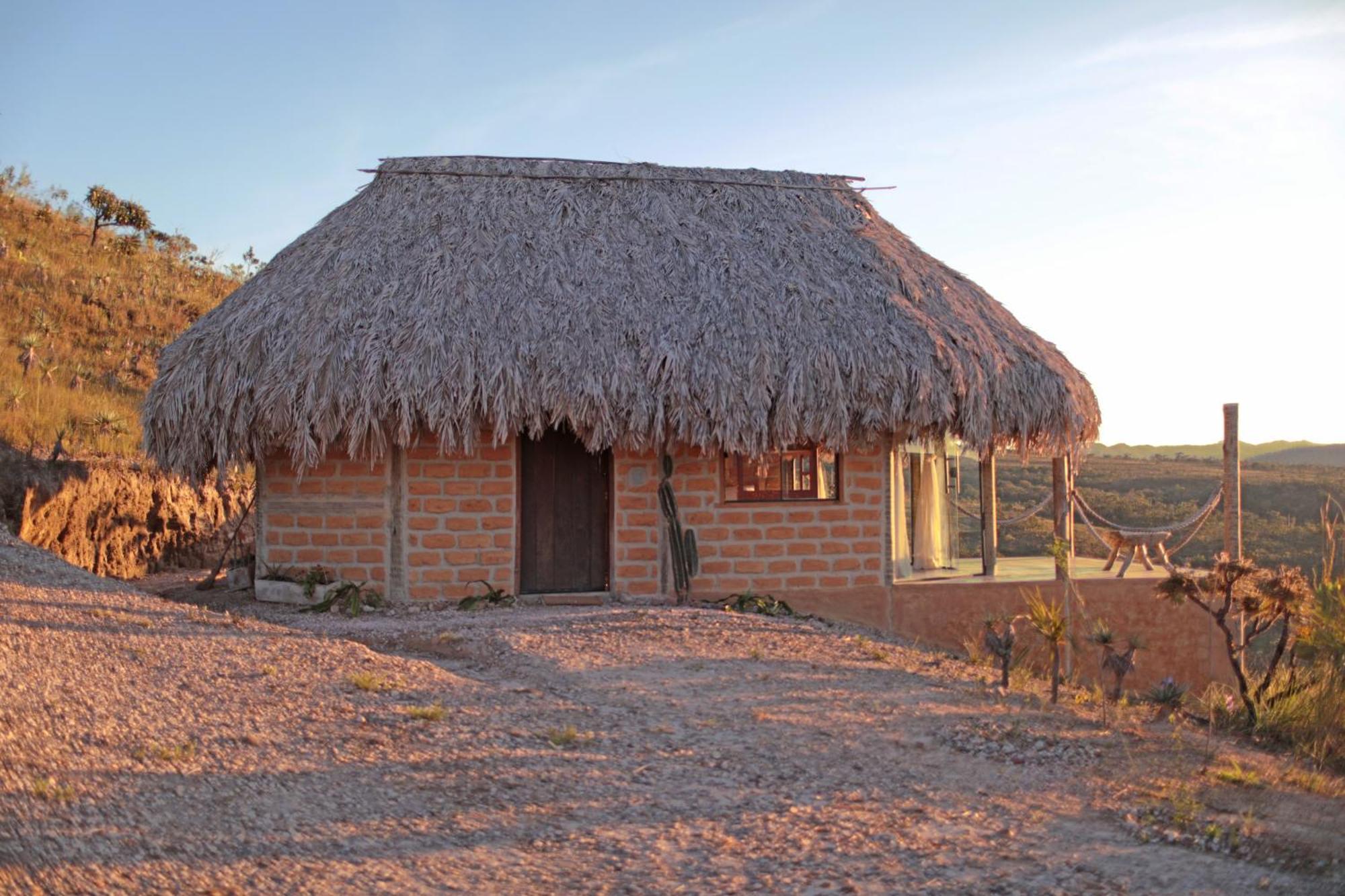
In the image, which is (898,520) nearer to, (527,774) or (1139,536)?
(1139,536)

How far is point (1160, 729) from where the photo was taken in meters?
6.18

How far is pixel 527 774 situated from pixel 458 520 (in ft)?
16.8

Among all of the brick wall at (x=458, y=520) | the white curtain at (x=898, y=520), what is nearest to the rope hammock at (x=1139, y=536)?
the white curtain at (x=898, y=520)

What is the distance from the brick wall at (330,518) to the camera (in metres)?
9.47

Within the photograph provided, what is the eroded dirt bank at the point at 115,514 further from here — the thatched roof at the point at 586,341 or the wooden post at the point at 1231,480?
the wooden post at the point at 1231,480

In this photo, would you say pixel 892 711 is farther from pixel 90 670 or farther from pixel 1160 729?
pixel 90 670

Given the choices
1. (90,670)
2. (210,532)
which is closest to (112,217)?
(210,532)

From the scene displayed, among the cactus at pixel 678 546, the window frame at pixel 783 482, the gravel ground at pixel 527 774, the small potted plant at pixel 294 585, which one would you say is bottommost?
the gravel ground at pixel 527 774

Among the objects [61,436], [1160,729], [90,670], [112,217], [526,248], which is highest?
[112,217]

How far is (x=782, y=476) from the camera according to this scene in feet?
33.5

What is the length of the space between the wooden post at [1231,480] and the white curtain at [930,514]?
2.57m

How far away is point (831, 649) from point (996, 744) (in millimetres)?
2397

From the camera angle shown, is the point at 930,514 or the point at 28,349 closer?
the point at 930,514

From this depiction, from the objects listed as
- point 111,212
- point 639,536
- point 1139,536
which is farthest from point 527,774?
point 111,212
